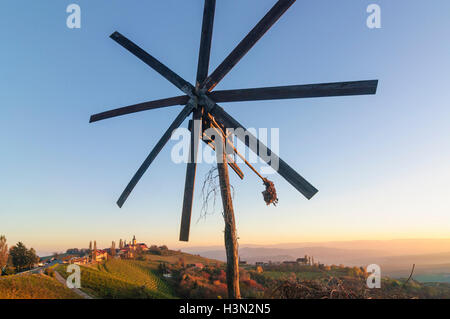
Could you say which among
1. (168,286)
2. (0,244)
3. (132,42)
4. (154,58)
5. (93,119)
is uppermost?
(132,42)

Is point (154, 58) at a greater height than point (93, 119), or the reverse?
point (154, 58)

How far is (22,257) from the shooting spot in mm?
20438

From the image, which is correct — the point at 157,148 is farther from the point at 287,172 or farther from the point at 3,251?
the point at 3,251

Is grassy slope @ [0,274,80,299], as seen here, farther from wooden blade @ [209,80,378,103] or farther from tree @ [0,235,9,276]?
tree @ [0,235,9,276]

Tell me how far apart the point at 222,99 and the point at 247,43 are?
1283mm

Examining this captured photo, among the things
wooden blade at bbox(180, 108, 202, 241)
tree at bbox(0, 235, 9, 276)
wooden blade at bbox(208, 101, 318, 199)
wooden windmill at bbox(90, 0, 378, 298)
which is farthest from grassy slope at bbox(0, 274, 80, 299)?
tree at bbox(0, 235, 9, 276)

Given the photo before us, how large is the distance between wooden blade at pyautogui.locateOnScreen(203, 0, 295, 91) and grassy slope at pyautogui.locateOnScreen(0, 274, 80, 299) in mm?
6058

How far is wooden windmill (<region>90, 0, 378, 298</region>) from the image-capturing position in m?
4.52

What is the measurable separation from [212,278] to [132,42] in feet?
27.3

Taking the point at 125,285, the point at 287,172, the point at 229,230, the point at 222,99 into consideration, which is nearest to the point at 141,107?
the point at 222,99
